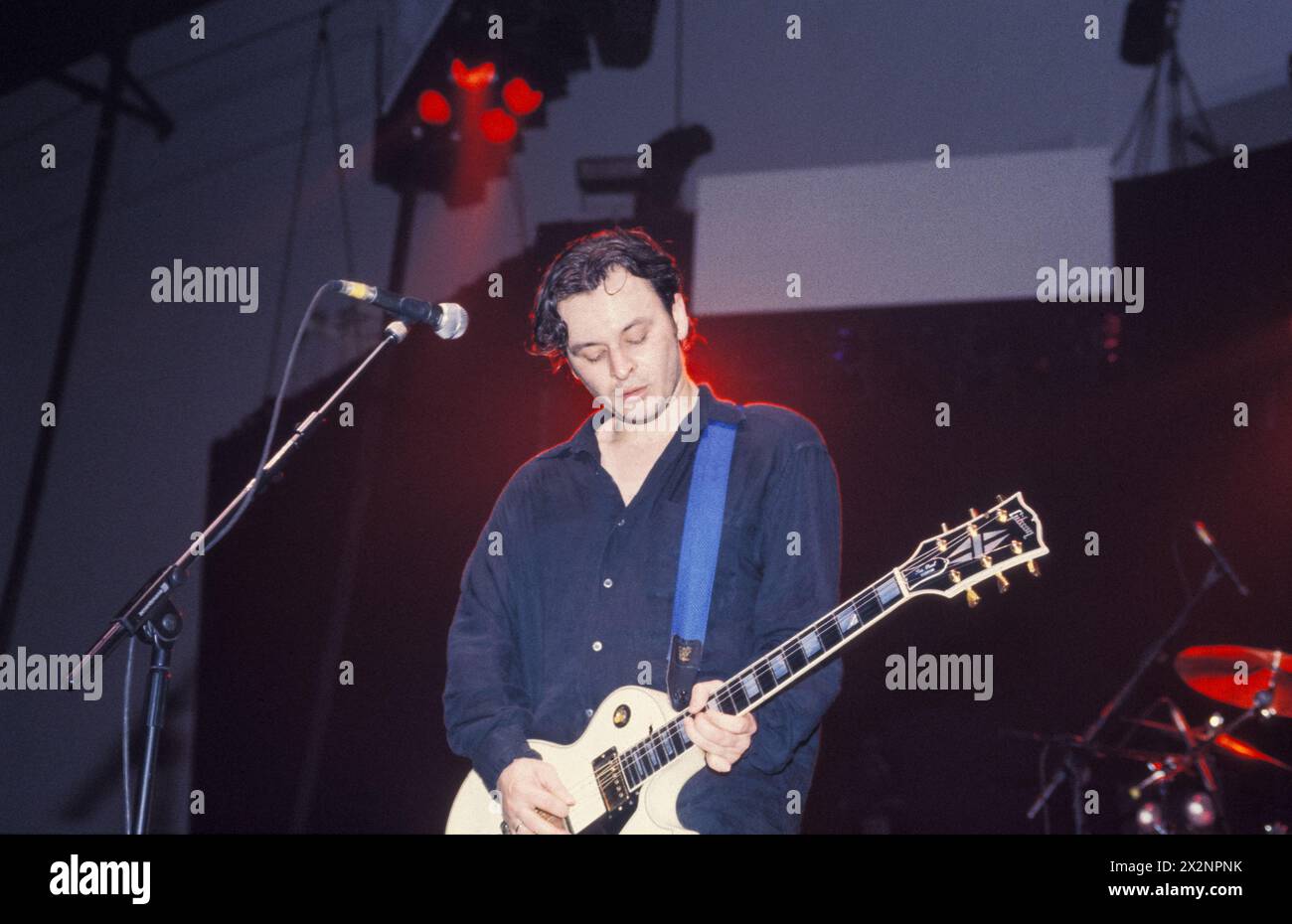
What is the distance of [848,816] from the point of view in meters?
4.65

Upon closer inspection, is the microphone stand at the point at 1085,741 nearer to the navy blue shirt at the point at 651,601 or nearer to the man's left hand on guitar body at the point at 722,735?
the navy blue shirt at the point at 651,601

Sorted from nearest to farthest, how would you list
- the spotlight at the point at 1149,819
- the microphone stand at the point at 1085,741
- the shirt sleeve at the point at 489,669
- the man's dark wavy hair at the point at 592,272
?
the shirt sleeve at the point at 489,669, the man's dark wavy hair at the point at 592,272, the spotlight at the point at 1149,819, the microphone stand at the point at 1085,741

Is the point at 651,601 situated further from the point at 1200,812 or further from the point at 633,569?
the point at 1200,812

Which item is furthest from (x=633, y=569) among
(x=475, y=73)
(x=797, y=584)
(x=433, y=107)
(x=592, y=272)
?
(x=433, y=107)

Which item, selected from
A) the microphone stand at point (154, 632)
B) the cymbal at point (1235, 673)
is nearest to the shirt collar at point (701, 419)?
the microphone stand at point (154, 632)

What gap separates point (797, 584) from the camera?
2.48m

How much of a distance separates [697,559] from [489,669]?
0.64 m

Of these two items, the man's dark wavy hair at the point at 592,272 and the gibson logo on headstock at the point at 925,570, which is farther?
the man's dark wavy hair at the point at 592,272

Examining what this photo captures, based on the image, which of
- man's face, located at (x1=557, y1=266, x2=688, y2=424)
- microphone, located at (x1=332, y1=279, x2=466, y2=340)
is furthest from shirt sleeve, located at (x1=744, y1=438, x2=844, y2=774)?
microphone, located at (x1=332, y1=279, x2=466, y2=340)

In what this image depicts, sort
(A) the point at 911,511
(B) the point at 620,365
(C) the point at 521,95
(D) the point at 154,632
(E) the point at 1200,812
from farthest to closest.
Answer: (A) the point at 911,511
(C) the point at 521,95
(E) the point at 1200,812
(B) the point at 620,365
(D) the point at 154,632

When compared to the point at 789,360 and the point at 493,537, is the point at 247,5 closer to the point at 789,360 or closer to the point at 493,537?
the point at 789,360

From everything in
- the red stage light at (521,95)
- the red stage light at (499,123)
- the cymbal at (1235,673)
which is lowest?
the cymbal at (1235,673)

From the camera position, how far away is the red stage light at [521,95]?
4.16m

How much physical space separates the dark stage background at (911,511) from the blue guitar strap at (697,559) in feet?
6.91
